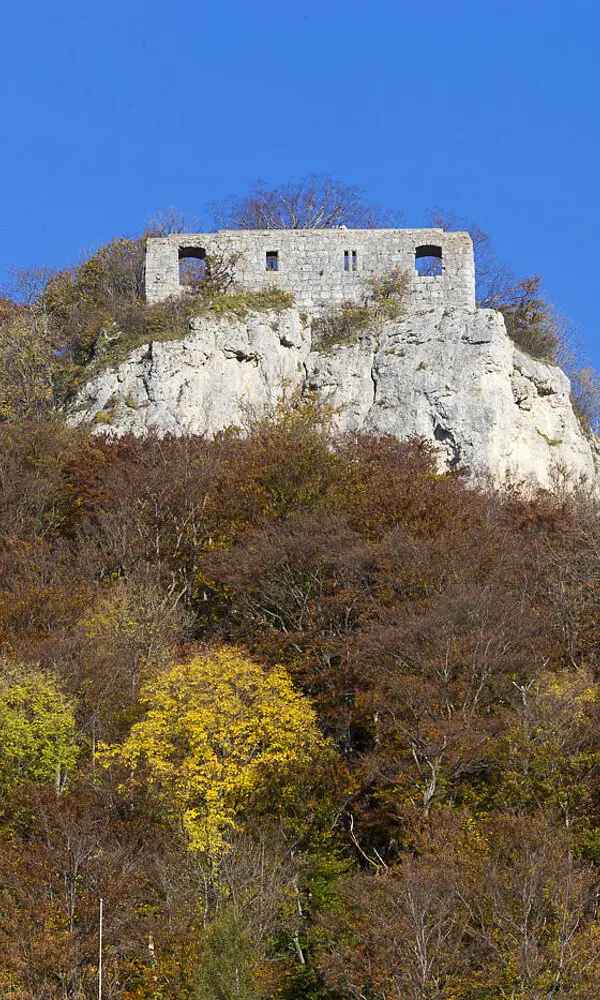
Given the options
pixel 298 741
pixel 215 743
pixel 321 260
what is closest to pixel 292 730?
pixel 298 741

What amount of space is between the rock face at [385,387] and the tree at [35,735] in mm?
18852

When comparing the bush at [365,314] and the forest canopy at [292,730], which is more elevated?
the bush at [365,314]

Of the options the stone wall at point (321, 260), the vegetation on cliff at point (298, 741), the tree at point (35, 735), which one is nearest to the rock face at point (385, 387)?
the stone wall at point (321, 260)

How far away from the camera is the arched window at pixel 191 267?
51.5m

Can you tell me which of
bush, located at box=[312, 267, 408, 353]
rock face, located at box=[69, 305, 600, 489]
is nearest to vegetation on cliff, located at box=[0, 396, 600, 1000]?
rock face, located at box=[69, 305, 600, 489]

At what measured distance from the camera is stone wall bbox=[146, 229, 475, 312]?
51062 mm

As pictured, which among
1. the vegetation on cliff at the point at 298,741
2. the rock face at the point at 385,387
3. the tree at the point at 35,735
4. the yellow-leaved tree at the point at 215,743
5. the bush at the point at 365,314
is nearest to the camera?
the vegetation on cliff at the point at 298,741

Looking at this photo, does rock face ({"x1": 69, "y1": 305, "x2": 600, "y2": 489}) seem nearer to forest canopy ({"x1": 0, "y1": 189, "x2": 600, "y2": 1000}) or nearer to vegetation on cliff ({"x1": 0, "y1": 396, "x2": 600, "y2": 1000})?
forest canopy ({"x1": 0, "y1": 189, "x2": 600, "y2": 1000})

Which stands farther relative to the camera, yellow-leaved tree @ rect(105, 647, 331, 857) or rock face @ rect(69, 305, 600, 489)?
rock face @ rect(69, 305, 600, 489)

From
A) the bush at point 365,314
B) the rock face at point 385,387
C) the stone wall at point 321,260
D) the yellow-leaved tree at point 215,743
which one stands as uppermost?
the stone wall at point 321,260

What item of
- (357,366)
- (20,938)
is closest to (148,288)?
(357,366)

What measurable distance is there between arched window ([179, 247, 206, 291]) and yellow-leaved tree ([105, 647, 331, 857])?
2501 cm

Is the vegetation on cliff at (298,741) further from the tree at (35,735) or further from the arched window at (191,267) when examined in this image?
the arched window at (191,267)

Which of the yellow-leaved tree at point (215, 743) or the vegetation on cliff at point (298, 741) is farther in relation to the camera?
the yellow-leaved tree at point (215, 743)
